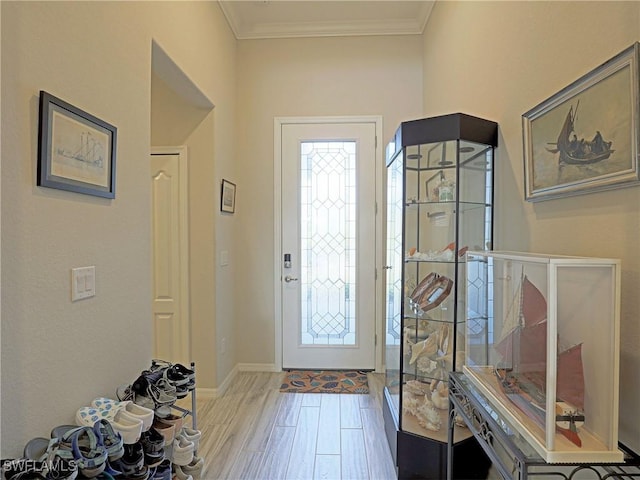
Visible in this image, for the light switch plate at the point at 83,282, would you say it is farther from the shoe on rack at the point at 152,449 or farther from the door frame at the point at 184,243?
the door frame at the point at 184,243

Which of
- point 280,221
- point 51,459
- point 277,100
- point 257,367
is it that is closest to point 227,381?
point 257,367

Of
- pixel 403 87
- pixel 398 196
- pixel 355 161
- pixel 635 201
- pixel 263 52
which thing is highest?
pixel 263 52

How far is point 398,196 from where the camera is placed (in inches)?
88.6

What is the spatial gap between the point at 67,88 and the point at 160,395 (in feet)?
4.26

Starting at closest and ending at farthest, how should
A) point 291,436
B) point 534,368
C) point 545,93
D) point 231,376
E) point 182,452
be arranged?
point 534,368 → point 545,93 → point 182,452 → point 291,436 → point 231,376

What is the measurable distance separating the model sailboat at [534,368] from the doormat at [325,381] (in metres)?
2.06

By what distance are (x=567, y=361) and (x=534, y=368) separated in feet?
0.35

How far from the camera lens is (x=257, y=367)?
3.63 meters

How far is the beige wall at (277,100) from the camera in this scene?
3529mm

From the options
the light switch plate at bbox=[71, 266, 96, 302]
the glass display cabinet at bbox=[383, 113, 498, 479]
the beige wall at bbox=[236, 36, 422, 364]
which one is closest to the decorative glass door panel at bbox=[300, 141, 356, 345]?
Answer: the beige wall at bbox=[236, 36, 422, 364]

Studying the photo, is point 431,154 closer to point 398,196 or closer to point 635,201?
point 398,196

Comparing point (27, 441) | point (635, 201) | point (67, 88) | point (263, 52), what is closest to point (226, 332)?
point (27, 441)

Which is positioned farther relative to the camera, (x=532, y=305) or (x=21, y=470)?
(x=532, y=305)

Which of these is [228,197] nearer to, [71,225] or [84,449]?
[71,225]
